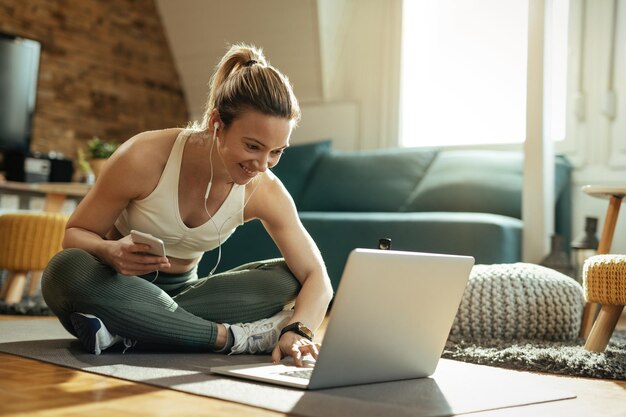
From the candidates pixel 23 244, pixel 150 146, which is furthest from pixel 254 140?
pixel 23 244

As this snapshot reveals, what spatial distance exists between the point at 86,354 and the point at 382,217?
6.55ft

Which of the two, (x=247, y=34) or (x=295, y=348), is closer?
(x=295, y=348)

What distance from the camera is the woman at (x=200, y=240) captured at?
5.50ft

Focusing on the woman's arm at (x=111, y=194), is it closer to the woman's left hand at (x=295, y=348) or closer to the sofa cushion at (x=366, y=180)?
the woman's left hand at (x=295, y=348)

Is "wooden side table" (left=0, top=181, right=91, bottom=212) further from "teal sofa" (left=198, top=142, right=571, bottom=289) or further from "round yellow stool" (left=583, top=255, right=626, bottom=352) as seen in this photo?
"round yellow stool" (left=583, top=255, right=626, bottom=352)

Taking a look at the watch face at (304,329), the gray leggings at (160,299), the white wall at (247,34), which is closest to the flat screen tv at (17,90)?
the white wall at (247,34)

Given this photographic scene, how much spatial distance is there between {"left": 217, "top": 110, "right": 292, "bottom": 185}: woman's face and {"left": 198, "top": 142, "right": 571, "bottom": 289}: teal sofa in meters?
1.70

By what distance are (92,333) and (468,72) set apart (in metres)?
3.13

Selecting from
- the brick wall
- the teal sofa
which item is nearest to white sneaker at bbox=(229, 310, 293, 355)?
the teal sofa

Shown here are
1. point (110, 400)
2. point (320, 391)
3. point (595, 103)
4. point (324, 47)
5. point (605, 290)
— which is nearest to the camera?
point (110, 400)

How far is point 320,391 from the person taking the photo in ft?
4.56

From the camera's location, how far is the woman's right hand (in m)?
1.53

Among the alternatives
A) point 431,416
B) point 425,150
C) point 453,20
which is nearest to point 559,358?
point 431,416

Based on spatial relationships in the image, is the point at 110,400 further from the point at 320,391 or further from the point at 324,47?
the point at 324,47
